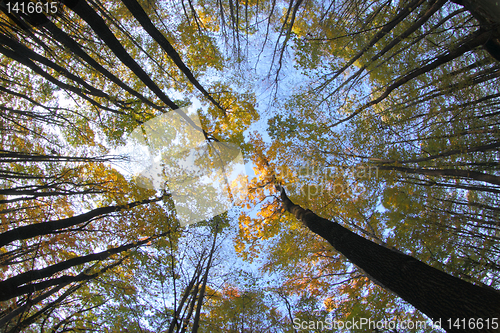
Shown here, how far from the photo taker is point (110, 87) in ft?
17.7

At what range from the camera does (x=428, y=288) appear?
190 centimetres

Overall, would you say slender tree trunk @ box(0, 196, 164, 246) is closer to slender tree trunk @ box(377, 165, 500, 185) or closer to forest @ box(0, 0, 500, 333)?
forest @ box(0, 0, 500, 333)

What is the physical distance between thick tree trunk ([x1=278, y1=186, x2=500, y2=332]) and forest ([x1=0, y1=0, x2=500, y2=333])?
16.1 inches

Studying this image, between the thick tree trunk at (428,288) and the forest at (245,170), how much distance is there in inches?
16.1

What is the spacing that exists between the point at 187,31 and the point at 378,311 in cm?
986

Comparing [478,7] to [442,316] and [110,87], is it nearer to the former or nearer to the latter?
[442,316]

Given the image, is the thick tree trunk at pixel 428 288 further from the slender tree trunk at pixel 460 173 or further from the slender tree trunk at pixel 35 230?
the slender tree trunk at pixel 35 230

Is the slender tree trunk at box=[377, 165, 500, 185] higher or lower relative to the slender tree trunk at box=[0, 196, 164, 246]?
higher

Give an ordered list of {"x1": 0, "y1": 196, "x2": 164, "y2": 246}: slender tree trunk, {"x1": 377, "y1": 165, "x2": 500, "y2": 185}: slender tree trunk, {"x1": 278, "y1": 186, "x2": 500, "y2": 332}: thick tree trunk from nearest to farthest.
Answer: {"x1": 278, "y1": 186, "x2": 500, "y2": 332}: thick tree trunk → {"x1": 377, "y1": 165, "x2": 500, "y2": 185}: slender tree trunk → {"x1": 0, "y1": 196, "x2": 164, "y2": 246}: slender tree trunk

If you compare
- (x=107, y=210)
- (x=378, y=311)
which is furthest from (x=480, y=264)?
(x=107, y=210)

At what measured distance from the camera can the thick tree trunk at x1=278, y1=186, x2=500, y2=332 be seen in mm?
1574

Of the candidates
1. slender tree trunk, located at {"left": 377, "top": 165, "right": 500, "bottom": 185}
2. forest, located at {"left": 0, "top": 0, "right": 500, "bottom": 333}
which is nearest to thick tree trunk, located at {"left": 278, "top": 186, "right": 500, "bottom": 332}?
forest, located at {"left": 0, "top": 0, "right": 500, "bottom": 333}

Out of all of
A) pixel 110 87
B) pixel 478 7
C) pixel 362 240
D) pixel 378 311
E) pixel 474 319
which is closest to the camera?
pixel 474 319

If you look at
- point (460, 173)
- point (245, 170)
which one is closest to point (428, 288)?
point (460, 173)
